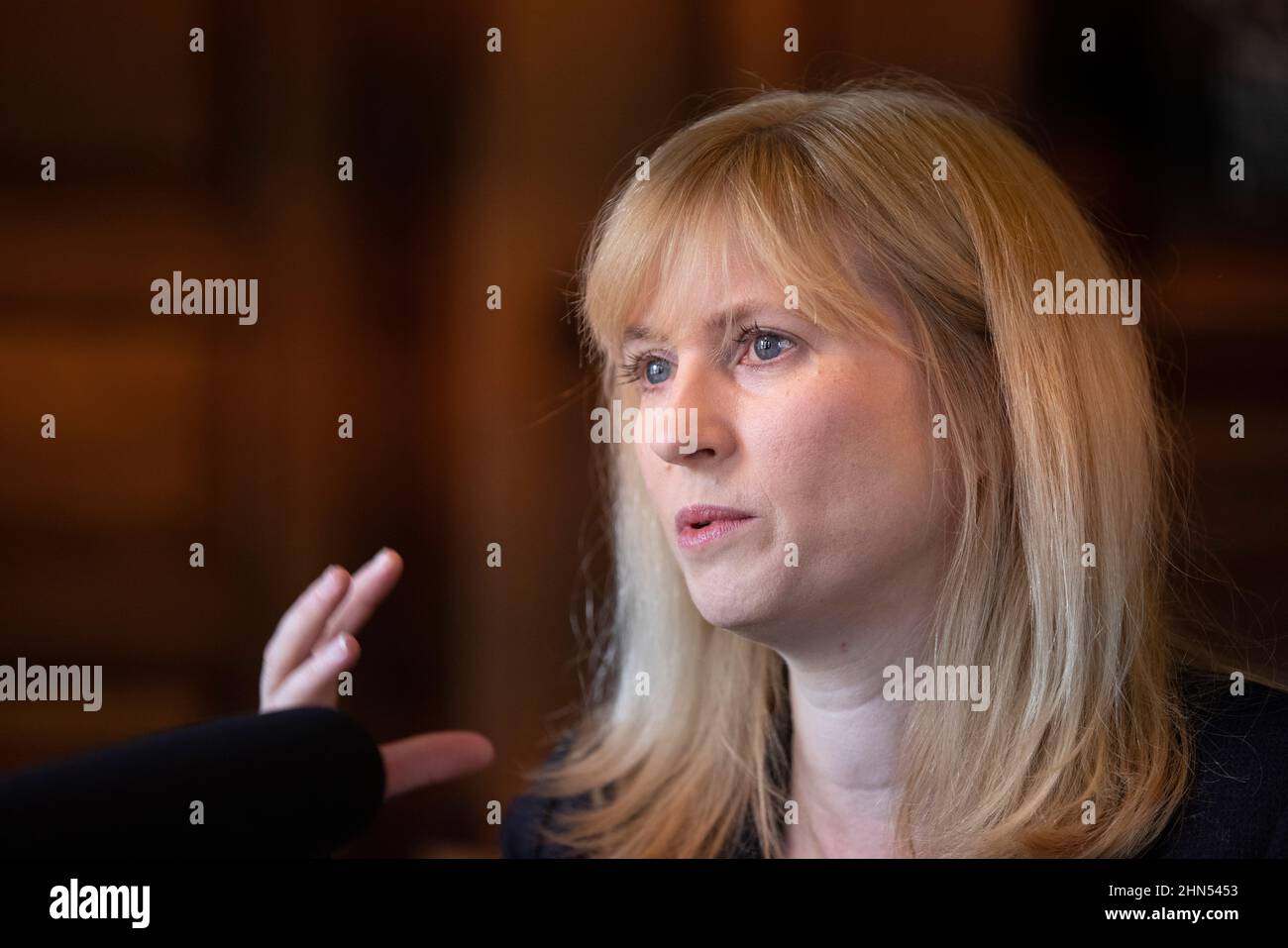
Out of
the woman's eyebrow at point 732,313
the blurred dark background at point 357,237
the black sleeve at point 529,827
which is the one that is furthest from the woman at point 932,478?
the black sleeve at point 529,827

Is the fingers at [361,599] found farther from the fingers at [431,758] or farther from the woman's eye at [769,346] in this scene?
the woman's eye at [769,346]

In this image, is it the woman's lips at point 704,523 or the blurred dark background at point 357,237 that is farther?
the blurred dark background at point 357,237

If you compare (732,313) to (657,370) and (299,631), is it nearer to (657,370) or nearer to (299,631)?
(657,370)

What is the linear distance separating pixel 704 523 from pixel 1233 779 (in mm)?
494

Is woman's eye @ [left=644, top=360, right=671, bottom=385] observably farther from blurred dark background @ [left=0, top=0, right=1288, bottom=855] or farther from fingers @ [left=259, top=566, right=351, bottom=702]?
fingers @ [left=259, top=566, right=351, bottom=702]

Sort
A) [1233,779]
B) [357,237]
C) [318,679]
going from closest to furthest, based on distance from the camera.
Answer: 1. [1233,779]
2. [318,679]
3. [357,237]

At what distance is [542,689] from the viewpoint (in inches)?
54.9

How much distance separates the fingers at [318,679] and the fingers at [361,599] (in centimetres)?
2

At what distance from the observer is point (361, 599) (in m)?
1.16

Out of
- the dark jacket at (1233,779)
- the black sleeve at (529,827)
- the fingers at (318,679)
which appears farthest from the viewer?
the black sleeve at (529,827)

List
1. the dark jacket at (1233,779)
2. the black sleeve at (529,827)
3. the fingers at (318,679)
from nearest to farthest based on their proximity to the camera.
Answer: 1. the dark jacket at (1233,779)
2. the fingers at (318,679)
3. the black sleeve at (529,827)

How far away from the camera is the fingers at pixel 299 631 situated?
115cm

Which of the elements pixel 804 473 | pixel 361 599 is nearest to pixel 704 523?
pixel 804 473
